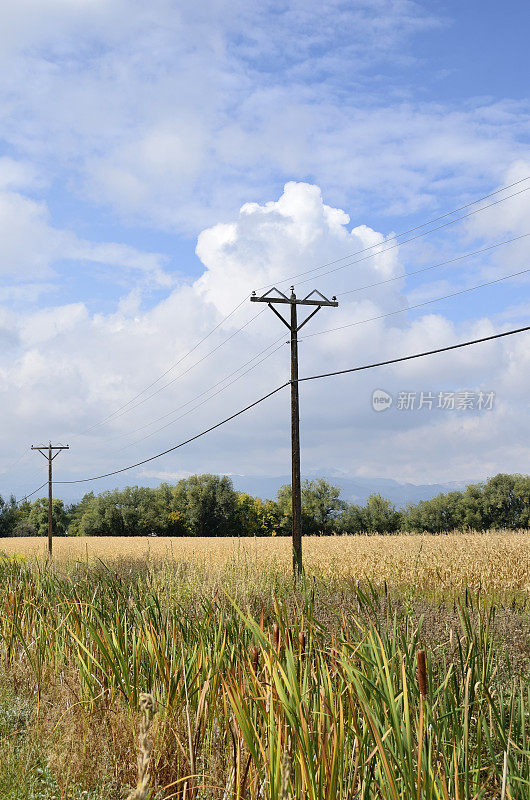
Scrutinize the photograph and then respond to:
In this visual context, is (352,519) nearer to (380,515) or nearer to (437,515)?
(380,515)

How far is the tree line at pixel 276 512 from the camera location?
260 feet

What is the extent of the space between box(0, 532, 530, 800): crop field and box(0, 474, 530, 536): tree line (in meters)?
71.6

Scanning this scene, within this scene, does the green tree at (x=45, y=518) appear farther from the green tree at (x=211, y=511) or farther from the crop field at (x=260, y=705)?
the crop field at (x=260, y=705)

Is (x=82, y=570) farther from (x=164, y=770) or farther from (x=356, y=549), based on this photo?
(x=356, y=549)

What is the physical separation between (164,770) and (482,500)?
81.6 meters

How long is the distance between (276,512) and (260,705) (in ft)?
270

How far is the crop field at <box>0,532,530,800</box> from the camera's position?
9.36 ft

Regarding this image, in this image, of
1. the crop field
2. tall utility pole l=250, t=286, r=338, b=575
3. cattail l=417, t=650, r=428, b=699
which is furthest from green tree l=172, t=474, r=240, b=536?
cattail l=417, t=650, r=428, b=699

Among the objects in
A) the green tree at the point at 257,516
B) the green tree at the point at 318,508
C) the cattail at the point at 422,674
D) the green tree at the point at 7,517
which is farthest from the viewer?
the green tree at the point at 7,517

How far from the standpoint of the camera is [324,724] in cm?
329

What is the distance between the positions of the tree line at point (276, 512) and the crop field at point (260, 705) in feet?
235

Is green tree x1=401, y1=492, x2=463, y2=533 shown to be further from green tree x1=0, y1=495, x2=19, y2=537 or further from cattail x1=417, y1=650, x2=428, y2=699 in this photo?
cattail x1=417, y1=650, x2=428, y2=699

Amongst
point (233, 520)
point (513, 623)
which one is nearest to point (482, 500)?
point (233, 520)

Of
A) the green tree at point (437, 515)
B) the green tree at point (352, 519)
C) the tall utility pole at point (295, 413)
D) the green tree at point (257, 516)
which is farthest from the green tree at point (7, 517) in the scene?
the tall utility pole at point (295, 413)
